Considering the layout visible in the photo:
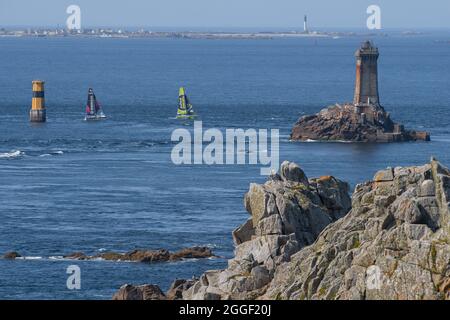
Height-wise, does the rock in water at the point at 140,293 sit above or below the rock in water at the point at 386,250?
below

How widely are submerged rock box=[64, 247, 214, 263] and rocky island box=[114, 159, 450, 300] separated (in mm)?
12653

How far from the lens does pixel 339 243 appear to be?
1844 inches

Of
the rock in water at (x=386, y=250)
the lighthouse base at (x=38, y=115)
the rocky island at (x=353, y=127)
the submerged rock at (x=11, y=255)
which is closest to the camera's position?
the rock in water at (x=386, y=250)

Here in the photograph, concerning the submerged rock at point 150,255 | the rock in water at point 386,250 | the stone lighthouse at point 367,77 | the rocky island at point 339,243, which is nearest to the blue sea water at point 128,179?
the submerged rock at point 150,255

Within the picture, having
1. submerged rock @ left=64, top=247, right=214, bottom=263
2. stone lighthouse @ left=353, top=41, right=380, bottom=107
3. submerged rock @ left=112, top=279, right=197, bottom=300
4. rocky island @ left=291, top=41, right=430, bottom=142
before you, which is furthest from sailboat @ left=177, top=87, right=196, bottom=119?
submerged rock @ left=112, top=279, right=197, bottom=300

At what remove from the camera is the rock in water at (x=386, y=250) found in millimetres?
41625

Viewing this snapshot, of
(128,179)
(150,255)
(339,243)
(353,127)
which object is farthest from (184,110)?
(339,243)

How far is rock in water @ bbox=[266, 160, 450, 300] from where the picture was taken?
41625mm

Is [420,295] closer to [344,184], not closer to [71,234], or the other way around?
[344,184]

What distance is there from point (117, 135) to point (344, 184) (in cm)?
7800

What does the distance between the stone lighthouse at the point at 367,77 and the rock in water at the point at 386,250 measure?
90.2 metres

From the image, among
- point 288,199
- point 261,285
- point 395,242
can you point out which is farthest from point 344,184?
point 395,242

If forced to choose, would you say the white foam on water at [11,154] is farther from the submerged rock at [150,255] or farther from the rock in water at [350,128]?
the submerged rock at [150,255]
